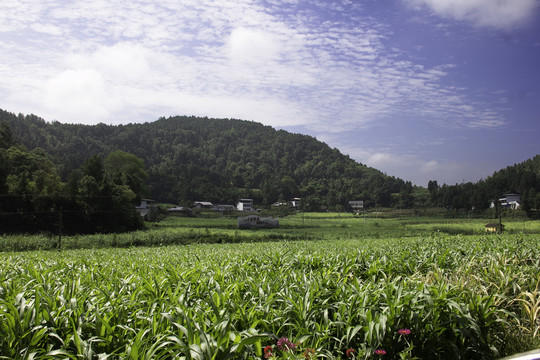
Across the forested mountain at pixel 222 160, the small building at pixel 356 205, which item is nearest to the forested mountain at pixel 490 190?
the forested mountain at pixel 222 160

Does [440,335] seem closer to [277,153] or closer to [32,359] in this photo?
[32,359]

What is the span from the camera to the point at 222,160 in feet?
339

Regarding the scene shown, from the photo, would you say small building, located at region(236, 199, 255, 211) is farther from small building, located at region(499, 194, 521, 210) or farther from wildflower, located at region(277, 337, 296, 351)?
wildflower, located at region(277, 337, 296, 351)

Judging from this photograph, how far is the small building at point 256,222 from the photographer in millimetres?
52781

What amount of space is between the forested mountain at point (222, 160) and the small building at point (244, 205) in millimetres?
2457

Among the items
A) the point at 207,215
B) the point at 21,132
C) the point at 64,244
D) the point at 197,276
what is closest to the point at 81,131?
the point at 21,132

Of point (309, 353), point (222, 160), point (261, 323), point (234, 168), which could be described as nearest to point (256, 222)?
point (234, 168)

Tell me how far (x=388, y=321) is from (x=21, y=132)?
280 feet

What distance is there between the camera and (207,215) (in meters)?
65.9

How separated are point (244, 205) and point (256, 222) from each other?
28358 mm

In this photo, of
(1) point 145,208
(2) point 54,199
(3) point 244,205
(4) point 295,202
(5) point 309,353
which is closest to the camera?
(5) point 309,353

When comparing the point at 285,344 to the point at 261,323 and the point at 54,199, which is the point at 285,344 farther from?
the point at 54,199

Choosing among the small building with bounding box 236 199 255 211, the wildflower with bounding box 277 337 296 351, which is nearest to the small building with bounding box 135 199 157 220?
the small building with bounding box 236 199 255 211

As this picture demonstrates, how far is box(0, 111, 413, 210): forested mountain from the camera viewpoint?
3095 inches
